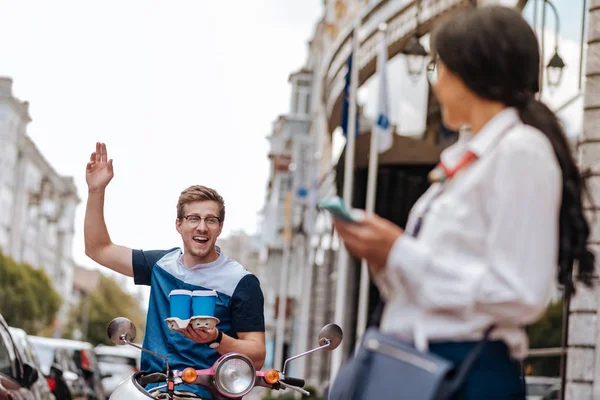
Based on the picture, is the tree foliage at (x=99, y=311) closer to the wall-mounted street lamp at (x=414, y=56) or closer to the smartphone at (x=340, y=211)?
the wall-mounted street lamp at (x=414, y=56)

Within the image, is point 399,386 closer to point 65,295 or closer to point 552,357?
point 552,357

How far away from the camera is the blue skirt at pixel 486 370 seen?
2973 mm

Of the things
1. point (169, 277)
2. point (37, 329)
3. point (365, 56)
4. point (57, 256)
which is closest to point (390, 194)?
point (365, 56)

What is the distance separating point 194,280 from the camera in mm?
5965

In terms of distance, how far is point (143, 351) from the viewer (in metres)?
6.01

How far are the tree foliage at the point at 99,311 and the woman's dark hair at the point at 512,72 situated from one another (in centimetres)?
11685

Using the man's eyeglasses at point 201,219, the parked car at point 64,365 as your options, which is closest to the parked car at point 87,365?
the parked car at point 64,365

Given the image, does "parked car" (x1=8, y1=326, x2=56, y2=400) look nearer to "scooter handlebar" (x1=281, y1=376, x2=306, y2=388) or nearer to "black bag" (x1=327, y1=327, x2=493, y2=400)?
"scooter handlebar" (x1=281, y1=376, x2=306, y2=388)

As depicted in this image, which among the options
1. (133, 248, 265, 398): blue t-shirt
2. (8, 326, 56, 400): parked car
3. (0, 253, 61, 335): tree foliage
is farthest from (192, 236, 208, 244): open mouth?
(0, 253, 61, 335): tree foliage

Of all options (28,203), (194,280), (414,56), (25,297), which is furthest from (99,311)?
(194,280)

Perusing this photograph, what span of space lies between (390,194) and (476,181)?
29446 millimetres

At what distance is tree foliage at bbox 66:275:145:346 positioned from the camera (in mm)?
125562

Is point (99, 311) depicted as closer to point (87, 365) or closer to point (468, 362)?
point (87, 365)

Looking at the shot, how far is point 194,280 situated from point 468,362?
3127 mm
